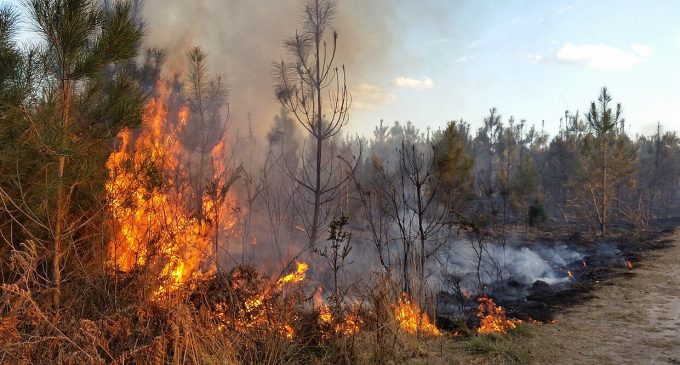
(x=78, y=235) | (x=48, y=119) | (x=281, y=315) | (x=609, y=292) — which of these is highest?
(x=48, y=119)

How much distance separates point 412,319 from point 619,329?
341cm

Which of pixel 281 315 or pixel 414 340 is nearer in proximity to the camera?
pixel 281 315

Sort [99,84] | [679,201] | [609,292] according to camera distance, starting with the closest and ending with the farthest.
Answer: [99,84]
[609,292]
[679,201]

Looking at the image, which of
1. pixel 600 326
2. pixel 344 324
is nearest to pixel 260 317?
pixel 344 324

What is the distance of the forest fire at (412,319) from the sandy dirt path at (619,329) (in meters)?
1.28

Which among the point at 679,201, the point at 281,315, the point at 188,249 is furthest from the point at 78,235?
the point at 679,201

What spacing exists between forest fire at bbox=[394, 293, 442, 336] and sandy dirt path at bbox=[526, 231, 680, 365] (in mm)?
1283

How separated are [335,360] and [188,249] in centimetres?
343

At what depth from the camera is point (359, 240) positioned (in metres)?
14.9

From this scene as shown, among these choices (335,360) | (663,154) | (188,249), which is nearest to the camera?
(335,360)

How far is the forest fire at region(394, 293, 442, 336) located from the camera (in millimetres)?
4969

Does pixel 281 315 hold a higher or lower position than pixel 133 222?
lower

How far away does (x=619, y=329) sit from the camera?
610cm

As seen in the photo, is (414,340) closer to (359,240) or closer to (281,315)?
(281,315)
